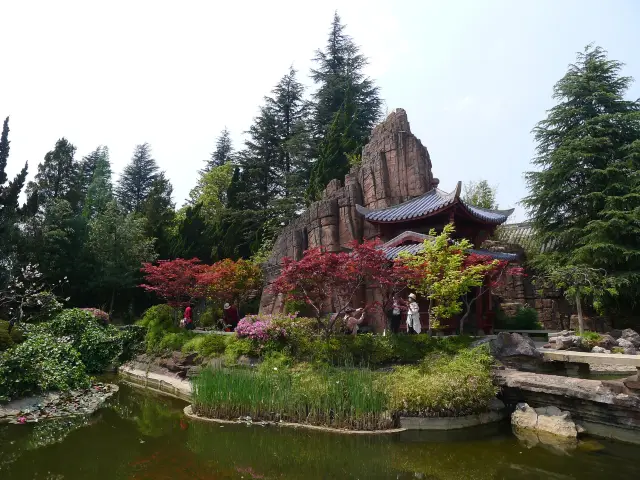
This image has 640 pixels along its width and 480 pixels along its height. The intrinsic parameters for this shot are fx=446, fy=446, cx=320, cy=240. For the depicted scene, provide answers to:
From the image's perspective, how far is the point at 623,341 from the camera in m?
12.0

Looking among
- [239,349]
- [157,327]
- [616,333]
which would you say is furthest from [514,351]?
[157,327]

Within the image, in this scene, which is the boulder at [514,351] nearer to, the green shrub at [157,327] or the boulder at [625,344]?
the boulder at [625,344]

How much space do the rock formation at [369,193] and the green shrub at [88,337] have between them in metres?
5.18

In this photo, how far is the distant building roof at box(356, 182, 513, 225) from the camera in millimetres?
13403

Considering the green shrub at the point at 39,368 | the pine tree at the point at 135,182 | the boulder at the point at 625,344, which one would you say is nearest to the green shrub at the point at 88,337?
the green shrub at the point at 39,368

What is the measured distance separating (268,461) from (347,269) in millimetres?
4598

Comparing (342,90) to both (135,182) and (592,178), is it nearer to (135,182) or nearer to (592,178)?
(592,178)

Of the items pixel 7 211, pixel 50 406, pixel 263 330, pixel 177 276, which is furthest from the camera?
pixel 7 211

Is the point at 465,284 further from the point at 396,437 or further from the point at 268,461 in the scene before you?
the point at 268,461

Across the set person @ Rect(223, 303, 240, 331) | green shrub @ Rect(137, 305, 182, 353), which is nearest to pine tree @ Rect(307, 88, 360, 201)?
person @ Rect(223, 303, 240, 331)

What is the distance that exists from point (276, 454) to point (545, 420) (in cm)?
426

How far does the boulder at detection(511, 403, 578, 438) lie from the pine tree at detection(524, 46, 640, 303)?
948 cm

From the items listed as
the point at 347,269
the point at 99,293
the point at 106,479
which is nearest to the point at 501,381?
the point at 347,269

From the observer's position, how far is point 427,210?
1373 cm
